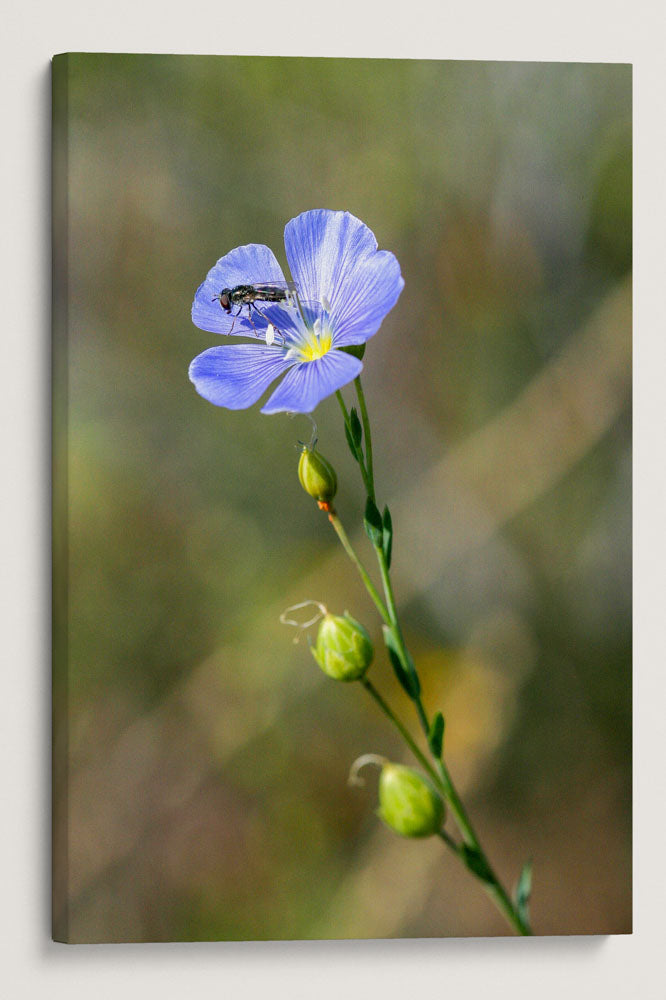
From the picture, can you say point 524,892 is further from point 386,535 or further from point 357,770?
point 386,535

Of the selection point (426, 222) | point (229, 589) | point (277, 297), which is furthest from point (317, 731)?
point (426, 222)

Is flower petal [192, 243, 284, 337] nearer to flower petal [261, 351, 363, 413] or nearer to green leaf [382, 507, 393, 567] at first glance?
flower petal [261, 351, 363, 413]

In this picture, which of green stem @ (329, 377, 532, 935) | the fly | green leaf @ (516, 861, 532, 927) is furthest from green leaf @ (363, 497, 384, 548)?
green leaf @ (516, 861, 532, 927)

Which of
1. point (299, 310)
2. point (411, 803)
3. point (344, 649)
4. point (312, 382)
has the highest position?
point (299, 310)

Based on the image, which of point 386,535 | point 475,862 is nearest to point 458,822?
point 475,862

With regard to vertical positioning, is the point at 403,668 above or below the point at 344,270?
below
